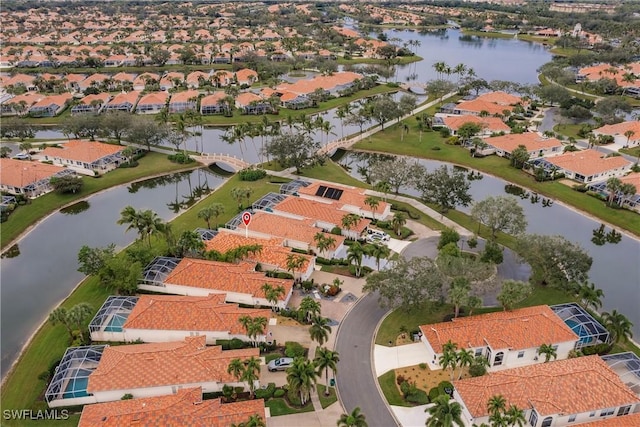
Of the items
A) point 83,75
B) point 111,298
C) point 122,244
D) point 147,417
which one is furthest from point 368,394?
point 83,75

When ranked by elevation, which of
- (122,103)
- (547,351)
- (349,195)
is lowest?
(547,351)

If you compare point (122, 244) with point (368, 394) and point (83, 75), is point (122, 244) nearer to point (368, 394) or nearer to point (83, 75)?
point (368, 394)

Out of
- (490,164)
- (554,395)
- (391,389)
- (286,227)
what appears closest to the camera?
(554,395)

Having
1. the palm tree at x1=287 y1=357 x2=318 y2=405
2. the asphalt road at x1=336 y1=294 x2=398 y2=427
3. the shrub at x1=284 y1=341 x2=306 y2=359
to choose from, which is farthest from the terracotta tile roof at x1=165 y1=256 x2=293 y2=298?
the palm tree at x1=287 y1=357 x2=318 y2=405

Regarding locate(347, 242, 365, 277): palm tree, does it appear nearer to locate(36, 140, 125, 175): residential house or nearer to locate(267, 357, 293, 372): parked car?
locate(267, 357, 293, 372): parked car

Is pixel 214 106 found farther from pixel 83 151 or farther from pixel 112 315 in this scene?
pixel 112 315

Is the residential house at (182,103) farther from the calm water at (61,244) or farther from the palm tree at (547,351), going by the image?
the palm tree at (547,351)

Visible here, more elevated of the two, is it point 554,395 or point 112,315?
point 554,395

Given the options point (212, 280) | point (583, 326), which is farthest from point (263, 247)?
point (583, 326)
